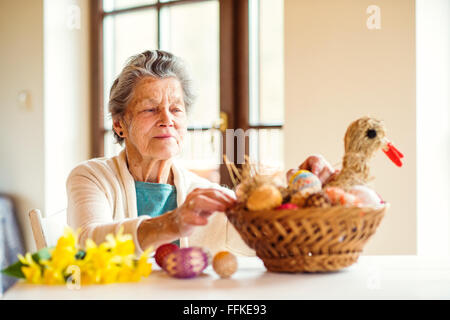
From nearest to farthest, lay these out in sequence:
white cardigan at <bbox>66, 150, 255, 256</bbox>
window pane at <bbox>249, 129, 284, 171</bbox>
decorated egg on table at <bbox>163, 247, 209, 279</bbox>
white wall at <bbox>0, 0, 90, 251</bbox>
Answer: decorated egg on table at <bbox>163, 247, 209, 279</bbox>, white cardigan at <bbox>66, 150, 255, 256</bbox>, window pane at <bbox>249, 129, 284, 171</bbox>, white wall at <bbox>0, 0, 90, 251</bbox>

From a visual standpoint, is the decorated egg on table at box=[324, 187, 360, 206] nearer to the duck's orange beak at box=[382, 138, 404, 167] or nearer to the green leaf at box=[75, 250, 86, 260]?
the duck's orange beak at box=[382, 138, 404, 167]

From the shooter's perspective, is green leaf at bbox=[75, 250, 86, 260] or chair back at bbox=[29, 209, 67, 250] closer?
green leaf at bbox=[75, 250, 86, 260]

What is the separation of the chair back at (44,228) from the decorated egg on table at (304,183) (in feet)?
2.31

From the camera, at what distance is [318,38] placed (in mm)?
2496

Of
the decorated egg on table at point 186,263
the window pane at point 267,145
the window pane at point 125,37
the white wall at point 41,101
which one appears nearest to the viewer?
the decorated egg on table at point 186,263

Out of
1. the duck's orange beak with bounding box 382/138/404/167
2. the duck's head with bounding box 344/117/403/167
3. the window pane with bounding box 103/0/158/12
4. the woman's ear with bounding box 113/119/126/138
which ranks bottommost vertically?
the duck's orange beak with bounding box 382/138/404/167

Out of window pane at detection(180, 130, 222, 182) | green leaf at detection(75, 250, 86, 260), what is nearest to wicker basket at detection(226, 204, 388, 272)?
green leaf at detection(75, 250, 86, 260)

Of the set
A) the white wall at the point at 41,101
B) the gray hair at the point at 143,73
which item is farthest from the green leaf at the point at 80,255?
the white wall at the point at 41,101

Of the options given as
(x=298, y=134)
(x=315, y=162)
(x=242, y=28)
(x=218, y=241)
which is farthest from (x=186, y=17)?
(x=315, y=162)

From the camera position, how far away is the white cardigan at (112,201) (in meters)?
1.27

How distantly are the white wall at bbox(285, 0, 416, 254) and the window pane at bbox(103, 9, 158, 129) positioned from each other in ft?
3.75

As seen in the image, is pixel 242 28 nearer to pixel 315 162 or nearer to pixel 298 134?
pixel 298 134

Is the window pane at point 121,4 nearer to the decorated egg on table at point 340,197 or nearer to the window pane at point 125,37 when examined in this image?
the window pane at point 125,37

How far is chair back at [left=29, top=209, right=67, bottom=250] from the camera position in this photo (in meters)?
1.29
